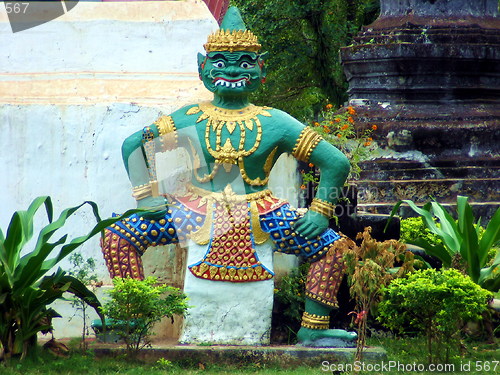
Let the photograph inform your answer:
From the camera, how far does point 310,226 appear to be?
9352mm

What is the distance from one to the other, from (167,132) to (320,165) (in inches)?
47.9

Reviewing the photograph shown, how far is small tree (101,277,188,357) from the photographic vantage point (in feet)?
28.4

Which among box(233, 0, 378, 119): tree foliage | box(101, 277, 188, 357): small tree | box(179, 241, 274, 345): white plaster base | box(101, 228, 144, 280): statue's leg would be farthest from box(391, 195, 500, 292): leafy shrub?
box(233, 0, 378, 119): tree foliage

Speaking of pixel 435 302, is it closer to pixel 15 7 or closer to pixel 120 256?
pixel 120 256

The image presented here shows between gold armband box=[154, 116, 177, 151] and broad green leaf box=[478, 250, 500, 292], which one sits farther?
broad green leaf box=[478, 250, 500, 292]

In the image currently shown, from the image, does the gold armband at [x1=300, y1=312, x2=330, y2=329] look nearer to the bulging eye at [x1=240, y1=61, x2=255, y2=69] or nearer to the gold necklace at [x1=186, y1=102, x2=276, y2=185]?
the gold necklace at [x1=186, y1=102, x2=276, y2=185]

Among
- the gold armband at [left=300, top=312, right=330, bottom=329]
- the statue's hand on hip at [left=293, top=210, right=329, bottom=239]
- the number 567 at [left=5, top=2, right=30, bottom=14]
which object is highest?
the number 567 at [left=5, top=2, right=30, bottom=14]

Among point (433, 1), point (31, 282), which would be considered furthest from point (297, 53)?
point (31, 282)

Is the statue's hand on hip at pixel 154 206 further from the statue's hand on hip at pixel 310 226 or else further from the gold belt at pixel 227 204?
the statue's hand on hip at pixel 310 226

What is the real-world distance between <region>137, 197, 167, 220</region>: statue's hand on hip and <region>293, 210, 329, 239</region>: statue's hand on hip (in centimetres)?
103

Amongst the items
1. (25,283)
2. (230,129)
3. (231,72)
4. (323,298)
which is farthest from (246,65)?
(25,283)

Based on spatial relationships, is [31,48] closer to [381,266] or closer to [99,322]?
[99,322]

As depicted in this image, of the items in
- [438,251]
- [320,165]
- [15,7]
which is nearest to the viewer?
[320,165]

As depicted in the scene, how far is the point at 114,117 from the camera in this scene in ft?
32.7
